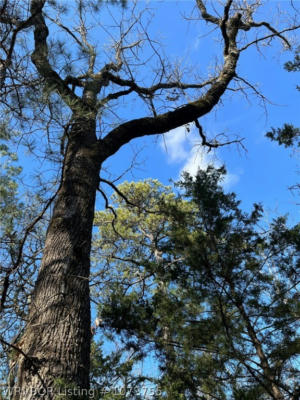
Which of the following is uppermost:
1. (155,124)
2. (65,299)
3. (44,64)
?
(44,64)

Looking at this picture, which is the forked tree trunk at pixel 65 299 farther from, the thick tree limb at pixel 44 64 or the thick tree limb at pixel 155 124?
the thick tree limb at pixel 44 64

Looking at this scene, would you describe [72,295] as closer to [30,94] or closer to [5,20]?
[30,94]

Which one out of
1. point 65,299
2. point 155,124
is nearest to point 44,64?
point 155,124

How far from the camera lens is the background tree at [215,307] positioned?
2.38m

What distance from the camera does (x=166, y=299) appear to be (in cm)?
284

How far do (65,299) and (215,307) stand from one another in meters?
1.36

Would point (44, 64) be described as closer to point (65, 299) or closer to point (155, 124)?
Answer: point (155, 124)

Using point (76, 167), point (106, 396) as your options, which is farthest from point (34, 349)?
point (76, 167)

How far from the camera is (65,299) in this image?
1.81m

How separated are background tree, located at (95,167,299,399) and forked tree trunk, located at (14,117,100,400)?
0.34 metres

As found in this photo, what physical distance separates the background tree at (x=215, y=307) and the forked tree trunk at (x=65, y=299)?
1.11 ft

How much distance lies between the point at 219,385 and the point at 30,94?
8.52 feet

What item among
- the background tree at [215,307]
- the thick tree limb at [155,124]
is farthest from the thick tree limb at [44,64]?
the background tree at [215,307]

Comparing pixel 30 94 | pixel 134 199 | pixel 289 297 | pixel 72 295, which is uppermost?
pixel 134 199
